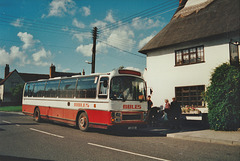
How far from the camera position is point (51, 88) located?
1413cm

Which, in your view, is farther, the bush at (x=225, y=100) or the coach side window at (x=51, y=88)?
the coach side window at (x=51, y=88)

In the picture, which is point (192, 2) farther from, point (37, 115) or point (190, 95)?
point (37, 115)

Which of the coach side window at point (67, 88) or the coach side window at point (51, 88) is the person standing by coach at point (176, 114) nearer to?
the coach side window at point (67, 88)

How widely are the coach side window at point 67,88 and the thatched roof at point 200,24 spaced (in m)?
7.49

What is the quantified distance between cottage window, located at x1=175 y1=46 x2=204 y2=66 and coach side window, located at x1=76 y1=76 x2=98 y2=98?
7829 millimetres

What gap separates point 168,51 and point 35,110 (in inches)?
451

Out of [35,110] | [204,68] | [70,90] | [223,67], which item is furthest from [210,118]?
[35,110]

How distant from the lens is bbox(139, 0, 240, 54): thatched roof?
534 inches

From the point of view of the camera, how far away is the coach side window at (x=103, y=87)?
9.67m

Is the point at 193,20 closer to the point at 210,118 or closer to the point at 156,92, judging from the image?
the point at 156,92

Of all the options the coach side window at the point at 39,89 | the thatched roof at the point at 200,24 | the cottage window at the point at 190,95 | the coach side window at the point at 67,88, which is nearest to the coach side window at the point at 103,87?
the coach side window at the point at 67,88

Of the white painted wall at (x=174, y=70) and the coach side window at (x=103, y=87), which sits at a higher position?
the white painted wall at (x=174, y=70)

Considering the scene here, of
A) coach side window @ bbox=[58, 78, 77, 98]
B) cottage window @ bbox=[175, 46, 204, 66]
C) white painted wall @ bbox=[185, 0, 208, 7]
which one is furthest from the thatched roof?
coach side window @ bbox=[58, 78, 77, 98]

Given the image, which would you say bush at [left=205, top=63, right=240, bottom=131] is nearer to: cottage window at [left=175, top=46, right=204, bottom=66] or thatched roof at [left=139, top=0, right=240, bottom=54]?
cottage window at [left=175, top=46, right=204, bottom=66]
